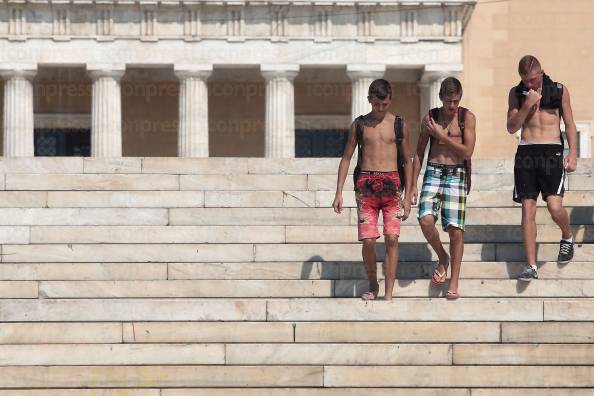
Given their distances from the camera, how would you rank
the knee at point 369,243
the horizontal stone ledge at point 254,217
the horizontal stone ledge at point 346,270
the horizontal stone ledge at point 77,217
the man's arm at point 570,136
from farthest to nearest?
the horizontal stone ledge at point 254,217 < the horizontal stone ledge at point 77,217 < the horizontal stone ledge at point 346,270 < the man's arm at point 570,136 < the knee at point 369,243

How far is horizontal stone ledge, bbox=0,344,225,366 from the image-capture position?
16.7 metres

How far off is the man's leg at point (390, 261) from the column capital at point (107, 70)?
31.6m

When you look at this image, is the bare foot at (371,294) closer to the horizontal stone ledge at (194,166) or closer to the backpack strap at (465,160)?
the backpack strap at (465,160)

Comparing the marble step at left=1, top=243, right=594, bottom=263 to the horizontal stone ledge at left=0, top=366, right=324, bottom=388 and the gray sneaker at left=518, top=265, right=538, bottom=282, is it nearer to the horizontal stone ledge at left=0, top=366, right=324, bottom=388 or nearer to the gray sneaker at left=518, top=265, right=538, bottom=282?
the gray sneaker at left=518, top=265, right=538, bottom=282

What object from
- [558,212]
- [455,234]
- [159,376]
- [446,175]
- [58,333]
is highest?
[446,175]

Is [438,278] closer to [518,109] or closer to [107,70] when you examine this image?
[518,109]

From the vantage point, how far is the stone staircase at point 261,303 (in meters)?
16.4

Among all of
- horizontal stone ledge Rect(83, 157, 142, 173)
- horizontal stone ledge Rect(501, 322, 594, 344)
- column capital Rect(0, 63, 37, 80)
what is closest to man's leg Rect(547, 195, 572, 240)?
horizontal stone ledge Rect(501, 322, 594, 344)

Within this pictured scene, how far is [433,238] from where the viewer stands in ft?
58.3

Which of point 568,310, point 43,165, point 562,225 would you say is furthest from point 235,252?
point 43,165

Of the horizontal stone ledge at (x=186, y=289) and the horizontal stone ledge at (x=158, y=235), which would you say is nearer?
the horizontal stone ledge at (x=186, y=289)

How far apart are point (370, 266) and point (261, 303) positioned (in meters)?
1.31

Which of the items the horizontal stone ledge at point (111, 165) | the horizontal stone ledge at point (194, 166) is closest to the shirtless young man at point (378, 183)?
the horizontal stone ledge at point (194, 166)

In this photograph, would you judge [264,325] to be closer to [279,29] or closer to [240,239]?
[240,239]
